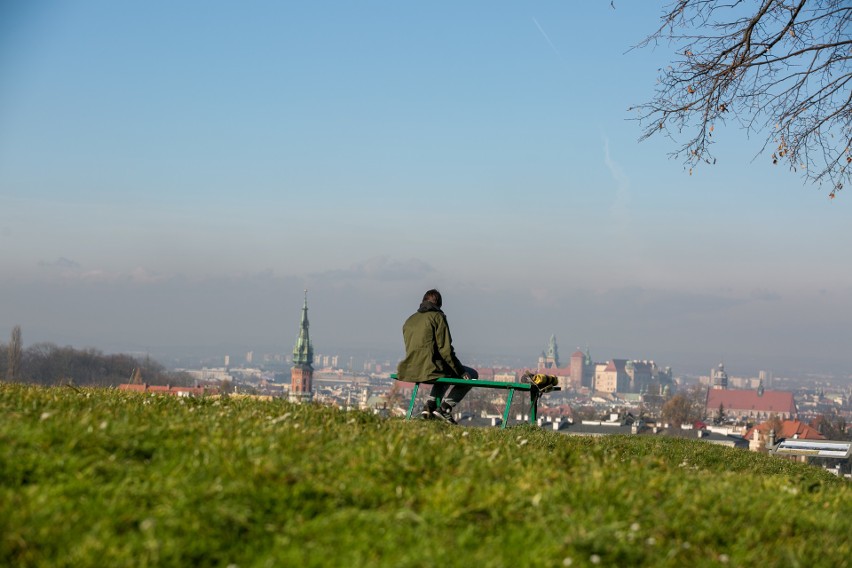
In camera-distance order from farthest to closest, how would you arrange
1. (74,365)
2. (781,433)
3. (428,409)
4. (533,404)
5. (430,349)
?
1. (781,433)
2. (74,365)
3. (533,404)
4. (428,409)
5. (430,349)

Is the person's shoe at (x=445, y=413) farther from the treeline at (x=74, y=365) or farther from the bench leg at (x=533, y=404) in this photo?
the treeline at (x=74, y=365)

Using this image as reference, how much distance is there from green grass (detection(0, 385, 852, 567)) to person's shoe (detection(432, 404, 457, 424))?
5661 millimetres

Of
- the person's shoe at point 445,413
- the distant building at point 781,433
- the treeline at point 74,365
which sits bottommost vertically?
the distant building at point 781,433

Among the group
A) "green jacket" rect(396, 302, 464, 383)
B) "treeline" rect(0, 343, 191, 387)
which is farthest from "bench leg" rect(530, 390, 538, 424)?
"treeline" rect(0, 343, 191, 387)

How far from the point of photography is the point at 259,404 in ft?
31.6

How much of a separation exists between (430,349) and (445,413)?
97 cm

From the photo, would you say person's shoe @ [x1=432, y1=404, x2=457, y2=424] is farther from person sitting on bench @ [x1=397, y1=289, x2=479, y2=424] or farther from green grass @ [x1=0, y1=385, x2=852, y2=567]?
green grass @ [x1=0, y1=385, x2=852, y2=567]

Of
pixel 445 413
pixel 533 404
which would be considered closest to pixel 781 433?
pixel 533 404

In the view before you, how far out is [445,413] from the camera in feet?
42.8

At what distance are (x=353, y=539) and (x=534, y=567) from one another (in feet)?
2.92

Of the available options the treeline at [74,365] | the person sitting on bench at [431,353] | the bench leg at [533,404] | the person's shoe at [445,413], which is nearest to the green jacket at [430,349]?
the person sitting on bench at [431,353]

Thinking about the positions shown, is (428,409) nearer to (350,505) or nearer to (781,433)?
(350,505)

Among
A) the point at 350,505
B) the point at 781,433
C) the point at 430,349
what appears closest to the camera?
the point at 350,505

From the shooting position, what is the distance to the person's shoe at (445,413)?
1284 cm
